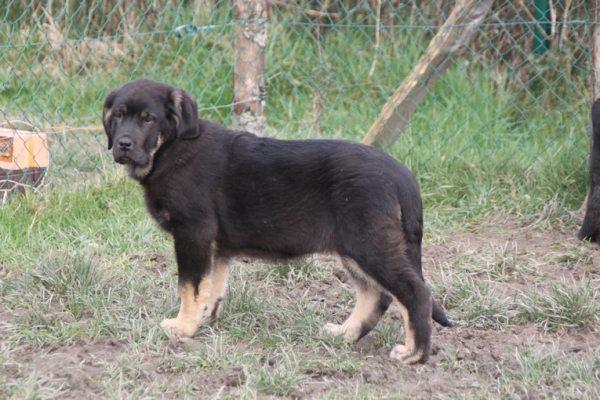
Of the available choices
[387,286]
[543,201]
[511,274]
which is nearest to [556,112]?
[543,201]

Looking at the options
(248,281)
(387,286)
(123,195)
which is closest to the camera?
(387,286)

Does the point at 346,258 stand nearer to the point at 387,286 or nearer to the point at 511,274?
the point at 387,286

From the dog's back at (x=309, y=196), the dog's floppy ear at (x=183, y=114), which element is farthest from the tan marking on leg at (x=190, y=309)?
the dog's floppy ear at (x=183, y=114)

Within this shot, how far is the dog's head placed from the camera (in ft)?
13.2

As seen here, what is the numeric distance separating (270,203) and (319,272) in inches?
44.1

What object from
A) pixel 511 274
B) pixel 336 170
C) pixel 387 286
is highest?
pixel 336 170

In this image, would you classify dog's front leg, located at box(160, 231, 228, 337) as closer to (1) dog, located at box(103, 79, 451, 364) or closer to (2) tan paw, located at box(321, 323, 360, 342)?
(1) dog, located at box(103, 79, 451, 364)

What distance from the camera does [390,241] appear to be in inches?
151

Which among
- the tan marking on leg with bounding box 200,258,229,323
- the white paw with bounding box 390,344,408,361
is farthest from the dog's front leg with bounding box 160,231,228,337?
the white paw with bounding box 390,344,408,361

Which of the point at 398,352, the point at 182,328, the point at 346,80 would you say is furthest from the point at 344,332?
the point at 346,80

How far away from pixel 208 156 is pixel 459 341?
1533 millimetres

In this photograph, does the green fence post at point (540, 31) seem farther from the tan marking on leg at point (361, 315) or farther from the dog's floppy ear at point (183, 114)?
the dog's floppy ear at point (183, 114)

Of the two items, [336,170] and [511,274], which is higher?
[336,170]

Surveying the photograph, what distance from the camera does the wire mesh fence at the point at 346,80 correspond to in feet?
22.1
